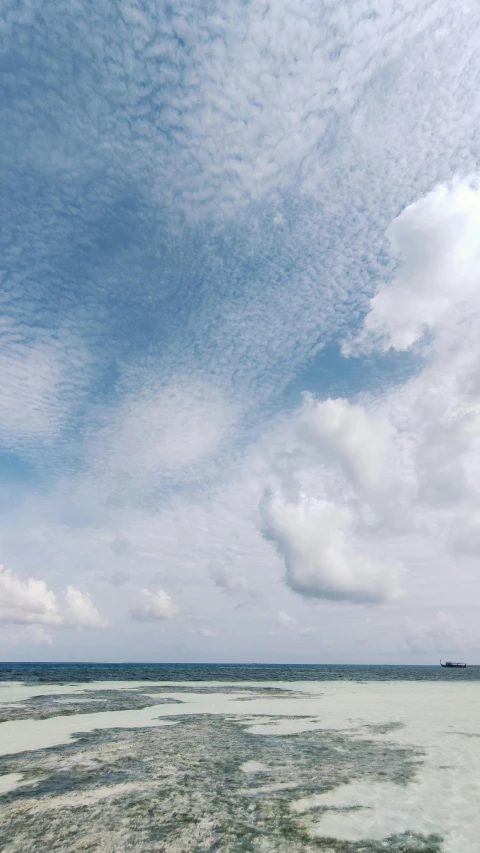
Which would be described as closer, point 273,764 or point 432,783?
point 432,783

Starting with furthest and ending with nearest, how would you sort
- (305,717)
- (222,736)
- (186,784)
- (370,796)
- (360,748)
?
(305,717) → (222,736) → (360,748) → (186,784) → (370,796)

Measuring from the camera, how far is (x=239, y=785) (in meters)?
14.4

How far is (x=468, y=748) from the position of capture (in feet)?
66.2

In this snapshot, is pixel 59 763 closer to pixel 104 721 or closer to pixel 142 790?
pixel 142 790

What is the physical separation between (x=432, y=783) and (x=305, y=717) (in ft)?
54.0

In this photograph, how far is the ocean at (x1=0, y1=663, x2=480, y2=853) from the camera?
10.5 m

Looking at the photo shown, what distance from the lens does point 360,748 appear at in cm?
1983

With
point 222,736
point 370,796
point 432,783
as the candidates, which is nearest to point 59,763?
point 222,736

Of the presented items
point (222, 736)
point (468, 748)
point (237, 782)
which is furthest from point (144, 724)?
point (468, 748)

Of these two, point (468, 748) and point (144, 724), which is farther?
point (144, 724)

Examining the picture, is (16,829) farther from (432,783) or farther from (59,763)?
(432,783)

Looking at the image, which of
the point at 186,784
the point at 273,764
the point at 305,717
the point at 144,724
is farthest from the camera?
the point at 305,717

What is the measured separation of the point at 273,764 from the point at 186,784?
3660 millimetres

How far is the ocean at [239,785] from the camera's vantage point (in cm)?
1046
